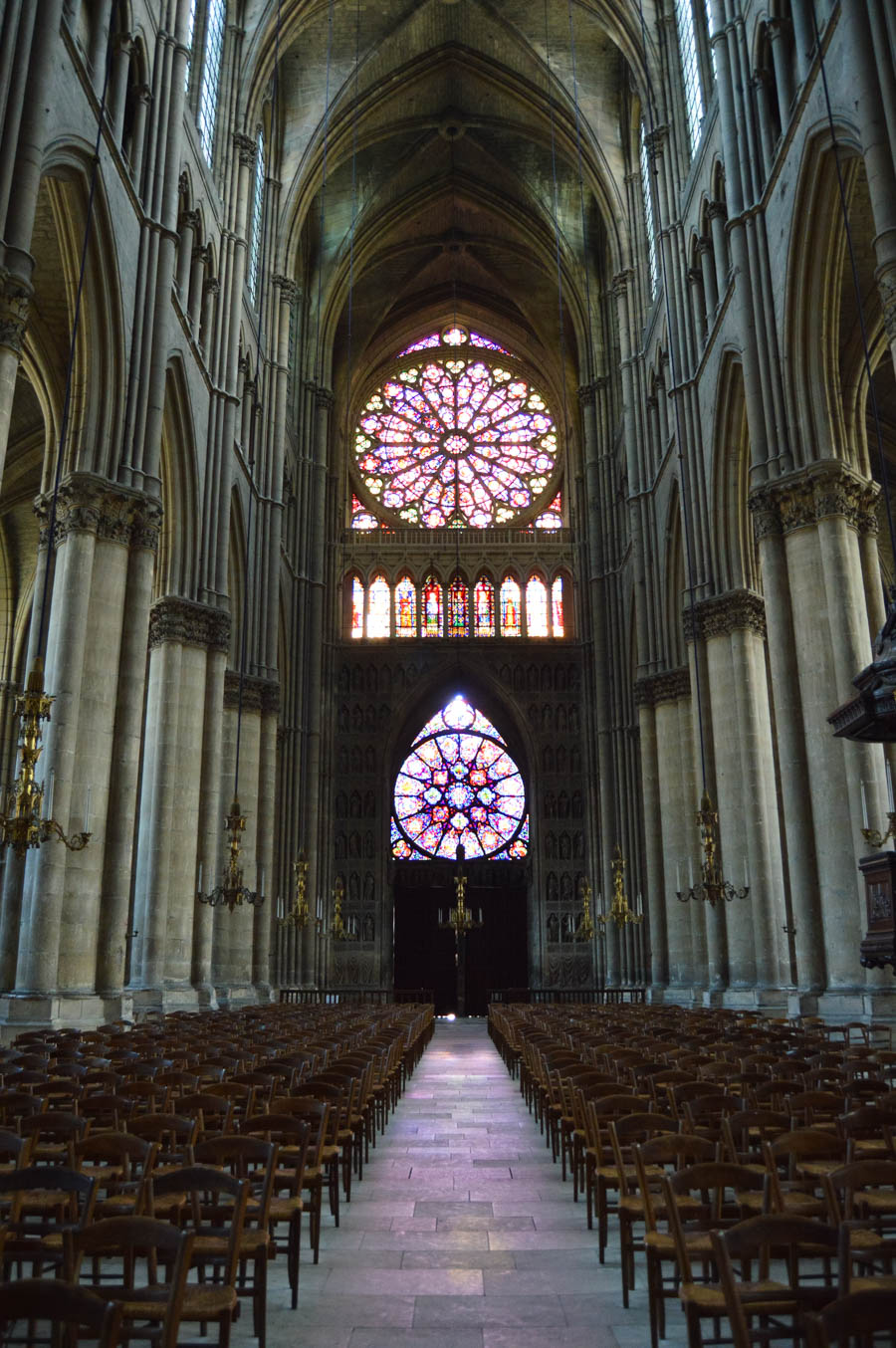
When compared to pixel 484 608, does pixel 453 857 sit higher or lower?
lower

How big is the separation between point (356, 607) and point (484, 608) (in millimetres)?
4663

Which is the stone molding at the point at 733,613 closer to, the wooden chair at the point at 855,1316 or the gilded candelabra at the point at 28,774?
the gilded candelabra at the point at 28,774

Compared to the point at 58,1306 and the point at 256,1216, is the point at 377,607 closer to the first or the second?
the point at 256,1216

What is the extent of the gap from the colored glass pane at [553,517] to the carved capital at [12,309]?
31.2 meters

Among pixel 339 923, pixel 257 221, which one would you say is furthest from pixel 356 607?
pixel 257 221

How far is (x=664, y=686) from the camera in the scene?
28.4 m

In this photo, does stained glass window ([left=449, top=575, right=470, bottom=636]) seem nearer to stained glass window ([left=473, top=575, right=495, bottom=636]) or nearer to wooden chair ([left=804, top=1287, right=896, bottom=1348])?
stained glass window ([left=473, top=575, right=495, bottom=636])

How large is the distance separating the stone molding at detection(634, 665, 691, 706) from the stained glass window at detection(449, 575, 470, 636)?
40.5 feet

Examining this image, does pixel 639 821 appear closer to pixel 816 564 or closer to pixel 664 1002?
pixel 664 1002

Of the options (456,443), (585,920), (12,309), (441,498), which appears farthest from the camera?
(456,443)

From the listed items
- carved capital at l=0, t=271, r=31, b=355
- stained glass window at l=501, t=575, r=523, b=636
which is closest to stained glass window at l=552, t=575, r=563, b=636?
stained glass window at l=501, t=575, r=523, b=636

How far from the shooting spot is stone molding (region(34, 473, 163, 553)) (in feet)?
56.3

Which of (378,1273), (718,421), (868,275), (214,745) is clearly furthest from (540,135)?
(378,1273)

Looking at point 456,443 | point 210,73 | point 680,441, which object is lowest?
point 680,441
